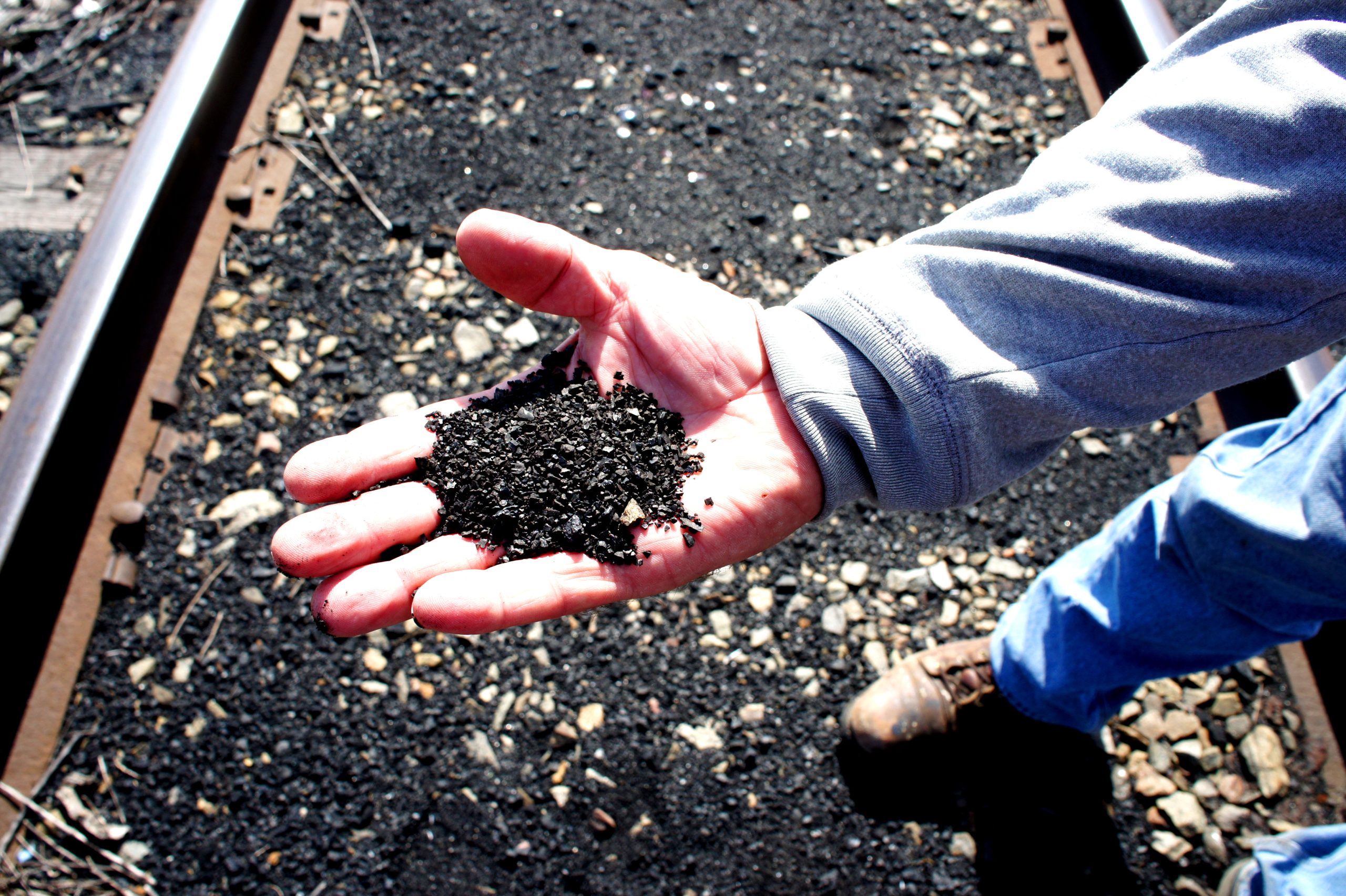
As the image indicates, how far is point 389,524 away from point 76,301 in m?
1.87

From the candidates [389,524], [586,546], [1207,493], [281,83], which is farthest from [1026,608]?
[281,83]

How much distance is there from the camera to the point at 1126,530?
2.01m

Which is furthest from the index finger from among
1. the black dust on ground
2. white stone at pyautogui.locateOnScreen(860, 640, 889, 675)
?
the black dust on ground

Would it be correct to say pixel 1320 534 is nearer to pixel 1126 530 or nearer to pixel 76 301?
pixel 1126 530

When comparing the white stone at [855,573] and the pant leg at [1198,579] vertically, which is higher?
the pant leg at [1198,579]

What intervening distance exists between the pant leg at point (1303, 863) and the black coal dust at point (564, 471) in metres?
1.44

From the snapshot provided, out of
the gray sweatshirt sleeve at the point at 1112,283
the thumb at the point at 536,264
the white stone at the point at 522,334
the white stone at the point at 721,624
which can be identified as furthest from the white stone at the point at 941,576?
the white stone at the point at 522,334

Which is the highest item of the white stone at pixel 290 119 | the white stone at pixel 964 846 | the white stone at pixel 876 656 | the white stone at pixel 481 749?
the white stone at pixel 290 119

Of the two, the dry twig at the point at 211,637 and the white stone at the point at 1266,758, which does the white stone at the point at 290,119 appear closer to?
the dry twig at the point at 211,637

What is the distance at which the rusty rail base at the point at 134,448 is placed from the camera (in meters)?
2.54

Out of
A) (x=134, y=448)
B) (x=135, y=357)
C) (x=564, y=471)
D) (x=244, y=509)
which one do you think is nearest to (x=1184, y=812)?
(x=564, y=471)

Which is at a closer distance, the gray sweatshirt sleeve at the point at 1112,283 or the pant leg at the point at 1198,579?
the gray sweatshirt sleeve at the point at 1112,283

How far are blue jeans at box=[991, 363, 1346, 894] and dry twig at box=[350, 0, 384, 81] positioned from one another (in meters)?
3.62

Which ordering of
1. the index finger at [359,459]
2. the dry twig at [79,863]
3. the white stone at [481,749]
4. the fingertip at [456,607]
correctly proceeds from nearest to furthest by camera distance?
1. the fingertip at [456,607]
2. the index finger at [359,459]
3. the dry twig at [79,863]
4. the white stone at [481,749]
